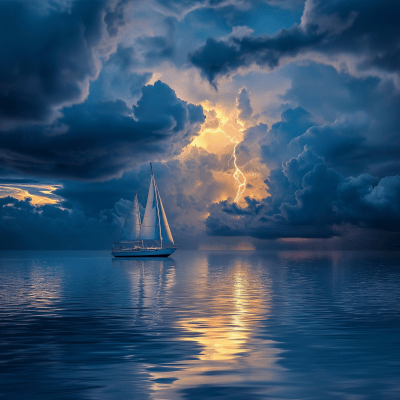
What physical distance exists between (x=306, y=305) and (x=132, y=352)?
25.7 m

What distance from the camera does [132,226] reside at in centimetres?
18338

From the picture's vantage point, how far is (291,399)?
55.4 ft

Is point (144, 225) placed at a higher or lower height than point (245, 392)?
higher

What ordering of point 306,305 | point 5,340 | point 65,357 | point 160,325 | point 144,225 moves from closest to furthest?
point 65,357
point 5,340
point 160,325
point 306,305
point 144,225

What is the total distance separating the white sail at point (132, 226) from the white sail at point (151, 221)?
4.25 m

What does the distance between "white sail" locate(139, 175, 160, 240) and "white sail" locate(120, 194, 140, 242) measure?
4.25 m

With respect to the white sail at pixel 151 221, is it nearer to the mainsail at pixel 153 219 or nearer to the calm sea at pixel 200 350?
the mainsail at pixel 153 219

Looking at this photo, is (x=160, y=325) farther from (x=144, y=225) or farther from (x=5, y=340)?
(x=144, y=225)

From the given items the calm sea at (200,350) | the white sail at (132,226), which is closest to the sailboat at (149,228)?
the white sail at (132,226)

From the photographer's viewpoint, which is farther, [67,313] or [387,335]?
[67,313]

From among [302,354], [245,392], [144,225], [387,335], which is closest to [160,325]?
[302,354]

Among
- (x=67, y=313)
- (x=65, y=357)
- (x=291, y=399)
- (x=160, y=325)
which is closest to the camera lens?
(x=291, y=399)

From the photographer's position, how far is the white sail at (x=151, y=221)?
175250mm

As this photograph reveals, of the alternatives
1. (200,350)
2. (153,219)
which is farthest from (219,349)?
(153,219)
